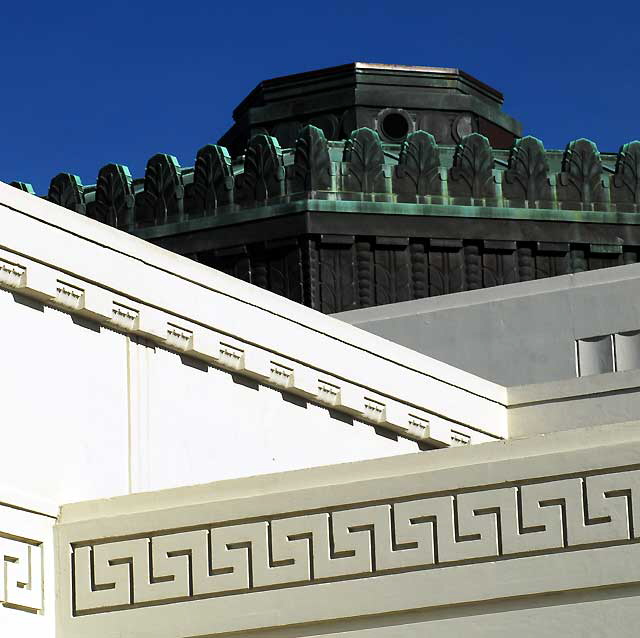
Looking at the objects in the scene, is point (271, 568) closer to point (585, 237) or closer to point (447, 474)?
point (447, 474)

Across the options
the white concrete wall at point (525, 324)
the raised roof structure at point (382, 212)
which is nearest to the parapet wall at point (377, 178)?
the raised roof structure at point (382, 212)

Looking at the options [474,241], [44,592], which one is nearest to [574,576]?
[44,592]

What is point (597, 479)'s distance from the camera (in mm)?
8141

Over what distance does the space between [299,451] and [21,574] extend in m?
3.46

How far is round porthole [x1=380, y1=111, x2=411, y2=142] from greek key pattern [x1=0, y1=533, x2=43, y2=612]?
44.9 feet

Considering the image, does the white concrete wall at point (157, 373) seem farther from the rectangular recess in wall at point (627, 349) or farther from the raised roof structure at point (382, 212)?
the raised roof structure at point (382, 212)

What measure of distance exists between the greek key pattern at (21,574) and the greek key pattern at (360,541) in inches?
8.0

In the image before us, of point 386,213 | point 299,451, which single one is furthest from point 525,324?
point 299,451

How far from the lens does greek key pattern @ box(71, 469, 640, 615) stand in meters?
8.11

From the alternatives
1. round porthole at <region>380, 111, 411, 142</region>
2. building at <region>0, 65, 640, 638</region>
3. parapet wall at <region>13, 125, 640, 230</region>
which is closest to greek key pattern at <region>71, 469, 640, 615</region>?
building at <region>0, 65, 640, 638</region>

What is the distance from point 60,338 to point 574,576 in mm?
3788

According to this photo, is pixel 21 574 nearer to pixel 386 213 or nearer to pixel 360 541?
pixel 360 541

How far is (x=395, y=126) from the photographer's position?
22.4 m

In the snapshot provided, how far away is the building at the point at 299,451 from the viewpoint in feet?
27.0
